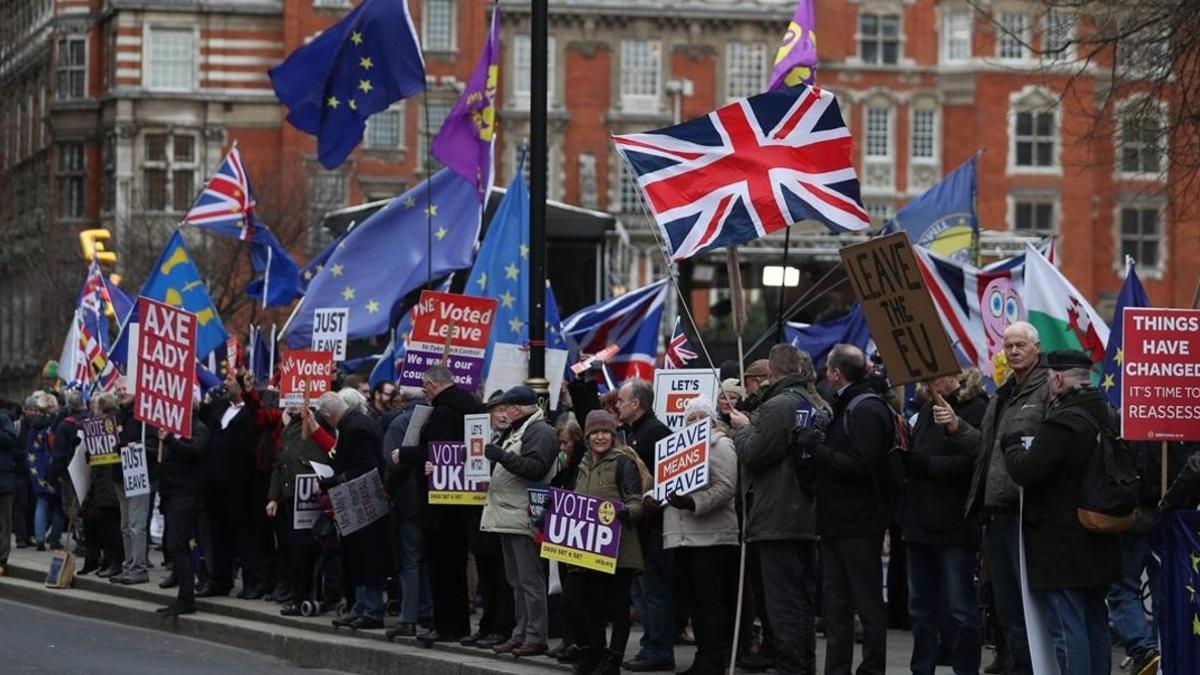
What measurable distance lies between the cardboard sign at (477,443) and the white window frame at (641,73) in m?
67.8

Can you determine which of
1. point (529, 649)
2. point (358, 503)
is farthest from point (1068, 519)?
point (358, 503)

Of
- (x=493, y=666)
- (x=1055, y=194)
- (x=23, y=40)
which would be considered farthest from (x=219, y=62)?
(x=493, y=666)

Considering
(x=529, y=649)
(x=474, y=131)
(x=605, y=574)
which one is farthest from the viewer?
(x=474, y=131)

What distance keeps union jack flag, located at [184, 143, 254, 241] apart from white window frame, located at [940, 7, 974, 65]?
58.0 meters

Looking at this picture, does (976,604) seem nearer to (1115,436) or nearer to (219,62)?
(1115,436)

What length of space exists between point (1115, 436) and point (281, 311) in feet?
173

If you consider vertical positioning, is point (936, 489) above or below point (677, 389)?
below

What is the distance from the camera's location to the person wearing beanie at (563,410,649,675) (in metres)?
16.0

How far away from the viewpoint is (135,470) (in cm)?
2283

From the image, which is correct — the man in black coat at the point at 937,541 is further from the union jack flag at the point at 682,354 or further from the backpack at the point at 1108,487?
the union jack flag at the point at 682,354

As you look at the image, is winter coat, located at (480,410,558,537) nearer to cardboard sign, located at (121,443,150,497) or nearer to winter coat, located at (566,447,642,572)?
winter coat, located at (566,447,642,572)

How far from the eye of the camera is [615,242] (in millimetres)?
40969

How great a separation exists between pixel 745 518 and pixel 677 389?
309cm

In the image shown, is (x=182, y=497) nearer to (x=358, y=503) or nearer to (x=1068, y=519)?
(x=358, y=503)
